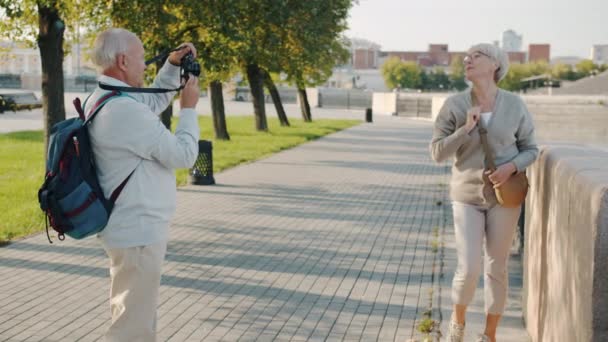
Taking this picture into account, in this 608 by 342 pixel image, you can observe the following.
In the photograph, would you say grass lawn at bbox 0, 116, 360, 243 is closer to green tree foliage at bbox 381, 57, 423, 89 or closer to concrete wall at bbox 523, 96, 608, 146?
concrete wall at bbox 523, 96, 608, 146

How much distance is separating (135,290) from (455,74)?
137 meters

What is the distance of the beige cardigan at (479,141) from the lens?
528cm

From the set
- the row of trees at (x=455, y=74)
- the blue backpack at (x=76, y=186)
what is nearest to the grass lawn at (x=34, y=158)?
the blue backpack at (x=76, y=186)

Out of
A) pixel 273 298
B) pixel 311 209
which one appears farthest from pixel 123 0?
pixel 273 298

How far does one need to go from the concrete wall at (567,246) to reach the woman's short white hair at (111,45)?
196 cm

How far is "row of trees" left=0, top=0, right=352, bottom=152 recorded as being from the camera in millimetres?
13641

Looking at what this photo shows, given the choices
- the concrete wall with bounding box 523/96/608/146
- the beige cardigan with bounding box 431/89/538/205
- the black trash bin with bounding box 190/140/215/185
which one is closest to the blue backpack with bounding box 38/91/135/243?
the beige cardigan with bounding box 431/89/538/205

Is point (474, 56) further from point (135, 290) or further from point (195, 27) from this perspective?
point (195, 27)

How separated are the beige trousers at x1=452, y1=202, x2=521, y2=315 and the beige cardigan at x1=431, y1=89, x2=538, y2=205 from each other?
0.27ft

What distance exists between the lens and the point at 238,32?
18.3 meters

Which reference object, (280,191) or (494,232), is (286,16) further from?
(494,232)

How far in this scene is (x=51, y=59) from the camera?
13.6 meters

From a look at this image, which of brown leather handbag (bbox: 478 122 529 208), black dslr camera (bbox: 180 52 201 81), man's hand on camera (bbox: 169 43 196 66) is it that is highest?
man's hand on camera (bbox: 169 43 196 66)

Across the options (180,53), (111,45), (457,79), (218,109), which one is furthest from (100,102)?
(457,79)
